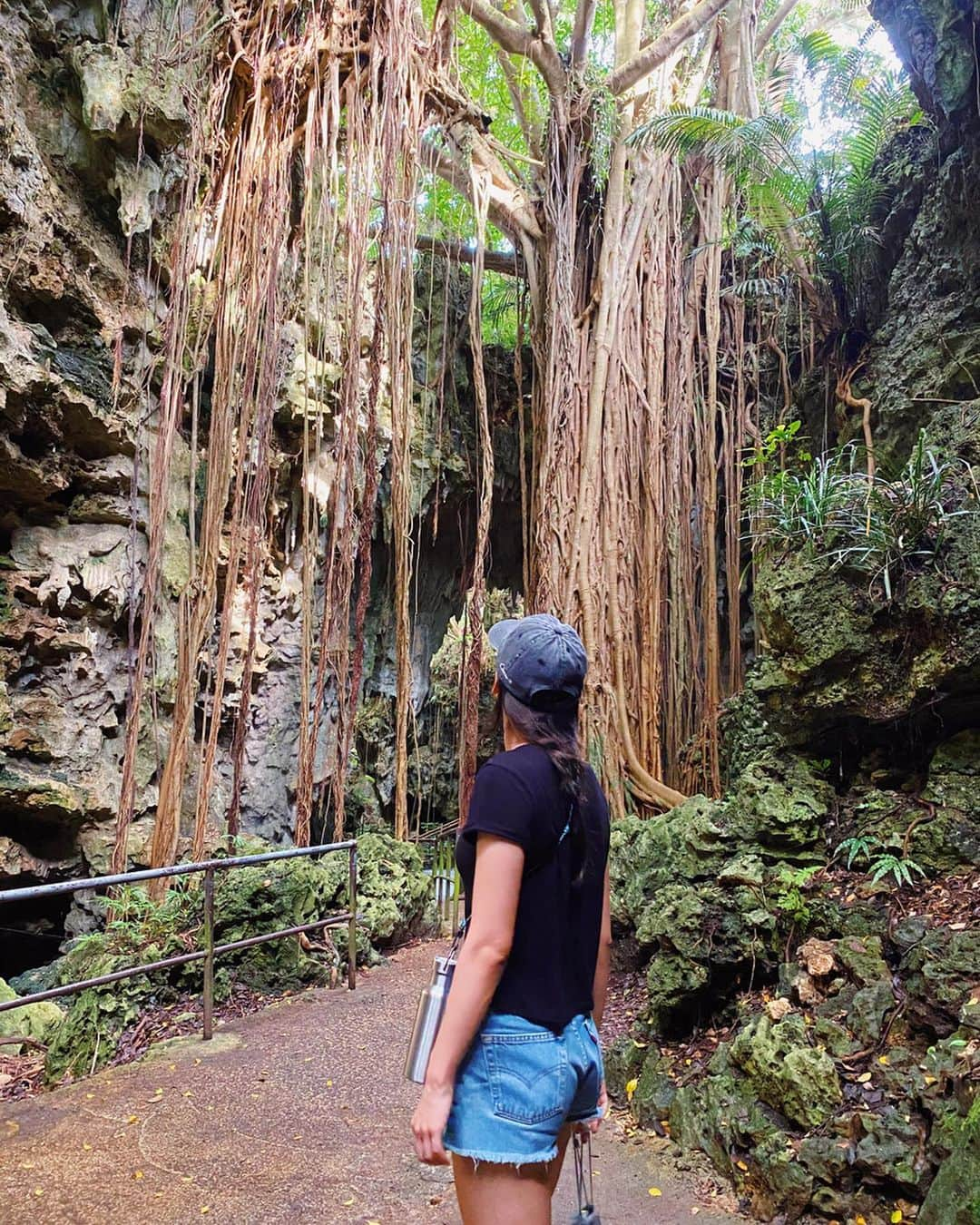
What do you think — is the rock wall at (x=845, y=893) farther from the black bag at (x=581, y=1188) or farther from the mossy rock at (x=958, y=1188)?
the black bag at (x=581, y=1188)

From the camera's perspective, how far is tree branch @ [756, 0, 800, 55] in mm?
6078

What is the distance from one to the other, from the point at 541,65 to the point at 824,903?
5285 mm

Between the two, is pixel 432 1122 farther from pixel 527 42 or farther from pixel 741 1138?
pixel 527 42

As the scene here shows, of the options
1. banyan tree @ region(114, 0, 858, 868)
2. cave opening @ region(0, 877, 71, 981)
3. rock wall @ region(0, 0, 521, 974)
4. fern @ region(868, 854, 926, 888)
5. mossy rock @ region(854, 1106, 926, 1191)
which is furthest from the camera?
cave opening @ region(0, 877, 71, 981)

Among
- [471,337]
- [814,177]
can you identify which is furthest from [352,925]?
[814,177]

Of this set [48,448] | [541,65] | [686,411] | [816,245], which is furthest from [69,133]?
[816,245]

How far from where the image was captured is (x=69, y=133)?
4.76 meters

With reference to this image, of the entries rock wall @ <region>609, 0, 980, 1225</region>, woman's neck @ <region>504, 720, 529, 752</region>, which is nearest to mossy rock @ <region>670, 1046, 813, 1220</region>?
rock wall @ <region>609, 0, 980, 1225</region>

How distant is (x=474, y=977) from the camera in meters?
0.92

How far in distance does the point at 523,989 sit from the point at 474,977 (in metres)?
0.08

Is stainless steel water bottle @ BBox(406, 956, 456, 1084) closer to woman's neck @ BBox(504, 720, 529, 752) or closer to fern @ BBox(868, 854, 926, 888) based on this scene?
woman's neck @ BBox(504, 720, 529, 752)

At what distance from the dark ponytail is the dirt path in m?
1.21

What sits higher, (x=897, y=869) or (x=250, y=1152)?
(x=897, y=869)

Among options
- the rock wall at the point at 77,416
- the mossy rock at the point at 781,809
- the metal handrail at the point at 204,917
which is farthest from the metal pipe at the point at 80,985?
the rock wall at the point at 77,416
